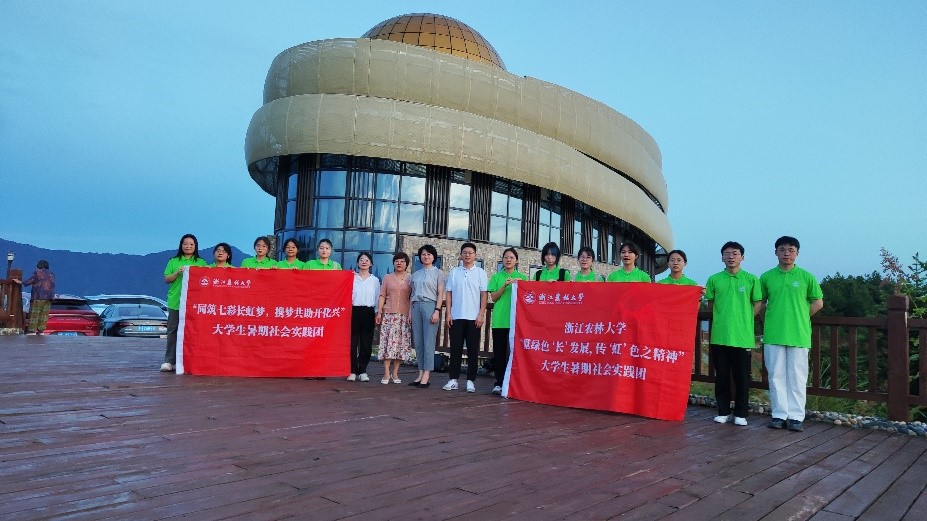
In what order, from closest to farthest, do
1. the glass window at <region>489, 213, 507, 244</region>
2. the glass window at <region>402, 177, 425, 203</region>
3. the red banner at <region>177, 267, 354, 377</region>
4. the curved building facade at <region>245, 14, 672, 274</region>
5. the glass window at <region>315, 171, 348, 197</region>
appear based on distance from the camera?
the red banner at <region>177, 267, 354, 377</region>
the curved building facade at <region>245, 14, 672, 274</region>
the glass window at <region>315, 171, 348, 197</region>
the glass window at <region>402, 177, 425, 203</region>
the glass window at <region>489, 213, 507, 244</region>

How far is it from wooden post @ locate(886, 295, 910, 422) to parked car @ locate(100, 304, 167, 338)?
1751 cm

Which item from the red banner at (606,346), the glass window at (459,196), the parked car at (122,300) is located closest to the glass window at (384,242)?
the glass window at (459,196)

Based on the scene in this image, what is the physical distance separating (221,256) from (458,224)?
63.8 ft

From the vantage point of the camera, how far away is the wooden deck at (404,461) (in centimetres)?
298

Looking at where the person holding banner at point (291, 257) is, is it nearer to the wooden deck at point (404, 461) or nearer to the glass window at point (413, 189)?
the wooden deck at point (404, 461)

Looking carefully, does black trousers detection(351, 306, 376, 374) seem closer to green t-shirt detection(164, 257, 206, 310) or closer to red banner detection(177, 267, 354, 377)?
red banner detection(177, 267, 354, 377)

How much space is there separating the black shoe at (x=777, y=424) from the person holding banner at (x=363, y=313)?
469cm

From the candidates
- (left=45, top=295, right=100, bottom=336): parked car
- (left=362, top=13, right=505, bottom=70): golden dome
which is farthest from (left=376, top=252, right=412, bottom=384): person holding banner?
(left=362, top=13, right=505, bottom=70): golden dome

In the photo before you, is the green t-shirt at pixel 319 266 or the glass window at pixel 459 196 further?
the glass window at pixel 459 196

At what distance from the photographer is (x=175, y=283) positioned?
8031 millimetres

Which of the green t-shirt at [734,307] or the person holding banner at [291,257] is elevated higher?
the person holding banner at [291,257]

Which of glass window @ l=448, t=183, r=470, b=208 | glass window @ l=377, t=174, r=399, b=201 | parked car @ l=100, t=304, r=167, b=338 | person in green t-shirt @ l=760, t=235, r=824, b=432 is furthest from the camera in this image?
glass window @ l=448, t=183, r=470, b=208

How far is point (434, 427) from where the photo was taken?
16.5ft

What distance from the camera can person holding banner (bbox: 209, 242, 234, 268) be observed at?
8.16 meters
